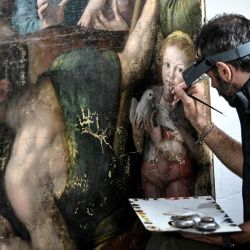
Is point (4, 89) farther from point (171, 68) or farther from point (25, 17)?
point (171, 68)

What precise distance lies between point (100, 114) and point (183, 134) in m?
0.39

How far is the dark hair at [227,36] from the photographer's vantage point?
169 cm

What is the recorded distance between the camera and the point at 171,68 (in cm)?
209

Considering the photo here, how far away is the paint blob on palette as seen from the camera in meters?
1.65

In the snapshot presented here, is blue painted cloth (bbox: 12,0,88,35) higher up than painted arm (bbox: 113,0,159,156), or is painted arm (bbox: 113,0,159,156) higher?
blue painted cloth (bbox: 12,0,88,35)

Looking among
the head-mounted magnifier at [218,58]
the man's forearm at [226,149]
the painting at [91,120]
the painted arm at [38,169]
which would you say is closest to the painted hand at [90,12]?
the painting at [91,120]

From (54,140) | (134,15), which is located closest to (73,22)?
(134,15)

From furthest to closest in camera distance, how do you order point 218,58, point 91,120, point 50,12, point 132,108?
point 132,108
point 91,120
point 50,12
point 218,58

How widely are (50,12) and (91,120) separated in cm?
42

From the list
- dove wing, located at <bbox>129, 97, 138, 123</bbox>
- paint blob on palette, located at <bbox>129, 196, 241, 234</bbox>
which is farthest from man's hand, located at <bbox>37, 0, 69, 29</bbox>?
paint blob on palette, located at <bbox>129, 196, 241, 234</bbox>

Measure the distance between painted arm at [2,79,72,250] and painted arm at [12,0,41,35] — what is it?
0.21 m

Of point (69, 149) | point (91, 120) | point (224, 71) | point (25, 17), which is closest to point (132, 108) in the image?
point (91, 120)

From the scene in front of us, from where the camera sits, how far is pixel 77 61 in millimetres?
1876

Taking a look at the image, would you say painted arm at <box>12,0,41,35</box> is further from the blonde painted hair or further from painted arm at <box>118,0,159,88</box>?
the blonde painted hair
